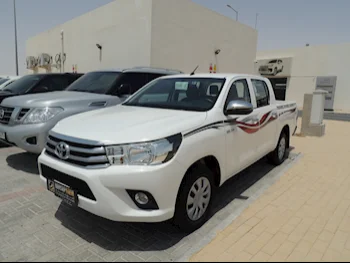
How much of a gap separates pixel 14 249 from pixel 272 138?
418cm

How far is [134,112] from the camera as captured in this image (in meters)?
3.44

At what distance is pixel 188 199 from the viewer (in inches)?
113

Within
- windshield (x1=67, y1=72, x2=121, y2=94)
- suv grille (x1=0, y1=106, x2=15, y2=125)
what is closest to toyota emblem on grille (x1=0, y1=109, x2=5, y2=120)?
suv grille (x1=0, y1=106, x2=15, y2=125)

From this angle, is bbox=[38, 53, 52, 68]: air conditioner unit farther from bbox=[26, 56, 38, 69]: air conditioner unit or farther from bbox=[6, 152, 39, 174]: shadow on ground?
bbox=[6, 152, 39, 174]: shadow on ground

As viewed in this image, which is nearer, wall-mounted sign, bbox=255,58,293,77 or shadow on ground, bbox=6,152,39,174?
shadow on ground, bbox=6,152,39,174

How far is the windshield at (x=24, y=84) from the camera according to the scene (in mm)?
7053

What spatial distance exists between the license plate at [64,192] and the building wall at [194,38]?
8.86 m

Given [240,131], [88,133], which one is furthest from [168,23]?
[88,133]

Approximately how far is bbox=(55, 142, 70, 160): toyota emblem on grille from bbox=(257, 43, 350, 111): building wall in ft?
73.8

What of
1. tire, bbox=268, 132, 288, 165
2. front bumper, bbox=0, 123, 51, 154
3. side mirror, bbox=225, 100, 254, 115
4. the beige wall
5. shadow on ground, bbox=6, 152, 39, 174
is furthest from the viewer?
the beige wall

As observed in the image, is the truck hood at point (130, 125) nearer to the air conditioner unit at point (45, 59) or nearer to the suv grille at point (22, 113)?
the suv grille at point (22, 113)

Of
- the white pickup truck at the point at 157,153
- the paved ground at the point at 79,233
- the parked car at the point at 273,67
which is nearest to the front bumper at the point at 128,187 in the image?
the white pickup truck at the point at 157,153

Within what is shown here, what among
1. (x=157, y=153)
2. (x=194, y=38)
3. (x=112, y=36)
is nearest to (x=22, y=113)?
(x=157, y=153)

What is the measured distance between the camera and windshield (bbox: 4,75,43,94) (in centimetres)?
705
